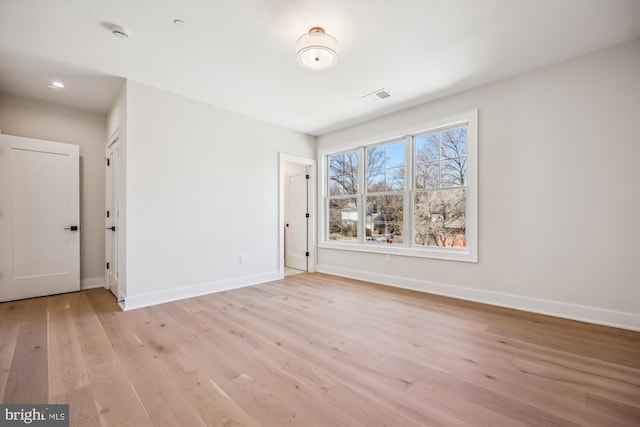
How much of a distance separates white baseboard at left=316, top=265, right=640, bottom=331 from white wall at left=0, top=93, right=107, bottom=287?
4423 mm

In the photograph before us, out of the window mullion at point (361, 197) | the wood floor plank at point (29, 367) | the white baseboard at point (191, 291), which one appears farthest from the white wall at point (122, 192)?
the window mullion at point (361, 197)

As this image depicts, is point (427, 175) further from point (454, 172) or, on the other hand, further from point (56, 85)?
point (56, 85)

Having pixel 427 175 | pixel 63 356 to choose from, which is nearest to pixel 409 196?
pixel 427 175

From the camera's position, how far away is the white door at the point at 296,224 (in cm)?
575

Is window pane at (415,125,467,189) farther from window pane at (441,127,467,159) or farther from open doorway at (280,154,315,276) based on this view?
open doorway at (280,154,315,276)

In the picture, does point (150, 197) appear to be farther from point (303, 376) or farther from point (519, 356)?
point (519, 356)

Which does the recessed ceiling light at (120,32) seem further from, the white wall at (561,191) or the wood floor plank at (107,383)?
the white wall at (561,191)

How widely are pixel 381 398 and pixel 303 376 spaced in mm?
542

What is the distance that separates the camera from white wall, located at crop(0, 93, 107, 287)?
3.98 metres

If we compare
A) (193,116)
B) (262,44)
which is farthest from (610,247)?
(193,116)

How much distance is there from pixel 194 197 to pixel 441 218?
3550mm

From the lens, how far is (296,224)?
5.95 m

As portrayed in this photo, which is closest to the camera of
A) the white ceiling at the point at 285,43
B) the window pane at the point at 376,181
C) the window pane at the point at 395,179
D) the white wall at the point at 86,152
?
the white ceiling at the point at 285,43

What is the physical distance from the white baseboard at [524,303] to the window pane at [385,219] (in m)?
0.63
